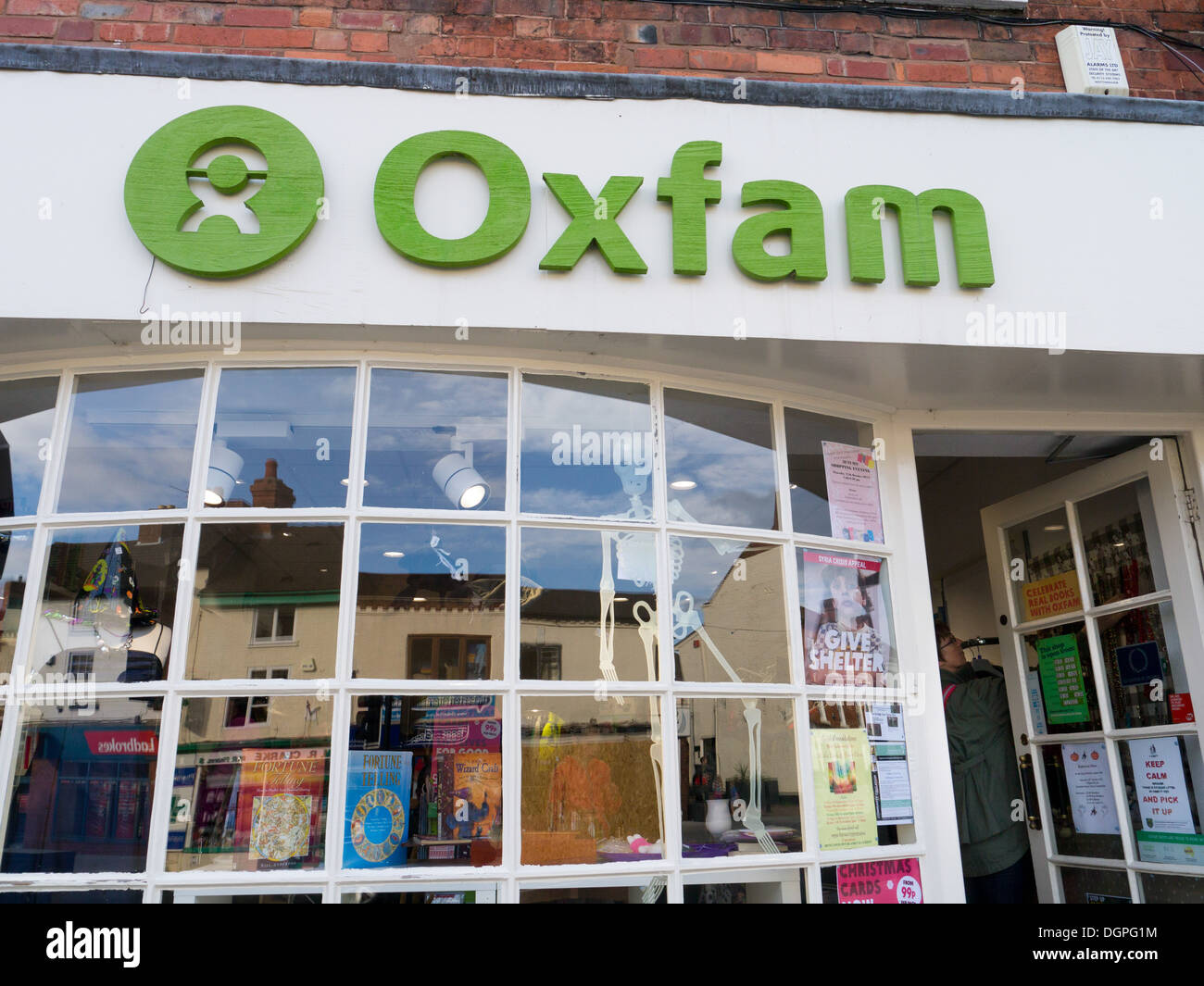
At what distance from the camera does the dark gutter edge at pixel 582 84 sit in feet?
10.2

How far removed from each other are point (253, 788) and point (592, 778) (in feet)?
3.42

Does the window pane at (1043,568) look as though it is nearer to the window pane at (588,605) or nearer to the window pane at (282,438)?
the window pane at (588,605)

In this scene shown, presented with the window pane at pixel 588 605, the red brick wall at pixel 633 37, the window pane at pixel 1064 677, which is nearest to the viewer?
the window pane at pixel 588 605

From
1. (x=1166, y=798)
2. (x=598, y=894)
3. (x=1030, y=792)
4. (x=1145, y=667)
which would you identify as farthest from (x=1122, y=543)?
(x=598, y=894)

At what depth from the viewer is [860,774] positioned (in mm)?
3225

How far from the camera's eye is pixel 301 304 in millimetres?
2963

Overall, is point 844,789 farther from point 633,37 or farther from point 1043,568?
point 633,37

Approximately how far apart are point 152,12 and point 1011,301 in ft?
10.9

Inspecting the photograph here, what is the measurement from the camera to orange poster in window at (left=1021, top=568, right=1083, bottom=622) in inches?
163

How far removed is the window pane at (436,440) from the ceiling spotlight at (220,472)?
44 centimetres

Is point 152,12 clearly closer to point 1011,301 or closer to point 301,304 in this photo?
point 301,304

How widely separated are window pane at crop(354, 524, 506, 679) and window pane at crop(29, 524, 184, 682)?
63cm

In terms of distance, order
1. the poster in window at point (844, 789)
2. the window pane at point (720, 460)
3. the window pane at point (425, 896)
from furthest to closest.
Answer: the window pane at point (720, 460), the poster in window at point (844, 789), the window pane at point (425, 896)

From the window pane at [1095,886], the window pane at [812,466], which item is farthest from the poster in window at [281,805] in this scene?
the window pane at [1095,886]
